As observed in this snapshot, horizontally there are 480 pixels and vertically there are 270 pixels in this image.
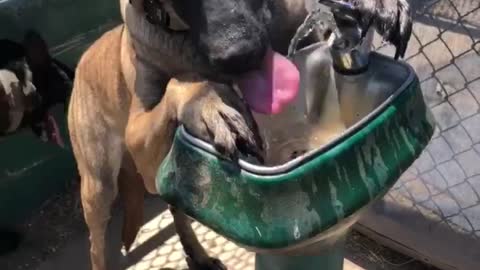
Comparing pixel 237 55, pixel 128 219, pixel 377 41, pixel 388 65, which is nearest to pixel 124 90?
pixel 128 219

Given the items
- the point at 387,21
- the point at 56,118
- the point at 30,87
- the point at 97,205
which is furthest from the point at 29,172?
the point at 387,21

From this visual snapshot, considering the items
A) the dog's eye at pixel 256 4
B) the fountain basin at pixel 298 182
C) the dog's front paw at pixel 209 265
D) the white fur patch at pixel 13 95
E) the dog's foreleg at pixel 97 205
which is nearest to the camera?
the fountain basin at pixel 298 182

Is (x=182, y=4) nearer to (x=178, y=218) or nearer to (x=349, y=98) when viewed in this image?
(x=349, y=98)

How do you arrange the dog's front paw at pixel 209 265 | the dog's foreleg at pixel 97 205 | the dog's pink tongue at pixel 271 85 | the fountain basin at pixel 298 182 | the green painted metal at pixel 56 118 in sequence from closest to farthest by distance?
the fountain basin at pixel 298 182
the dog's pink tongue at pixel 271 85
the dog's foreleg at pixel 97 205
the dog's front paw at pixel 209 265
the green painted metal at pixel 56 118

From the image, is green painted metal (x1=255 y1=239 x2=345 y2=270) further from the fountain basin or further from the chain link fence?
the chain link fence

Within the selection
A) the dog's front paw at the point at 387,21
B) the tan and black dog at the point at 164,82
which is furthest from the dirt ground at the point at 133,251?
the dog's front paw at the point at 387,21

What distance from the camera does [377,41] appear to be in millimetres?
2832

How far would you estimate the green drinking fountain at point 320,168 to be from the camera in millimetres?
1285

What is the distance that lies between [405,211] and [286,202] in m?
1.51

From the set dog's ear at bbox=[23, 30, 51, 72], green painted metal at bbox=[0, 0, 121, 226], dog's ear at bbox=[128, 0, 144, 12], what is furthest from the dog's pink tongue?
green painted metal at bbox=[0, 0, 121, 226]

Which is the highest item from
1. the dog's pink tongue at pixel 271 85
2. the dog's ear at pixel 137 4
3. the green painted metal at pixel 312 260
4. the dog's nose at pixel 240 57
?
the dog's ear at pixel 137 4

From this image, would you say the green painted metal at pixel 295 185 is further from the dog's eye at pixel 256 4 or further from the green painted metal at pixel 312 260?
the dog's eye at pixel 256 4

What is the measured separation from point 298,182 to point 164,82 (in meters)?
0.71

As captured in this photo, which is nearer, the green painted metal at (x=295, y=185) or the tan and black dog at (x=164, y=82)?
the green painted metal at (x=295, y=185)
